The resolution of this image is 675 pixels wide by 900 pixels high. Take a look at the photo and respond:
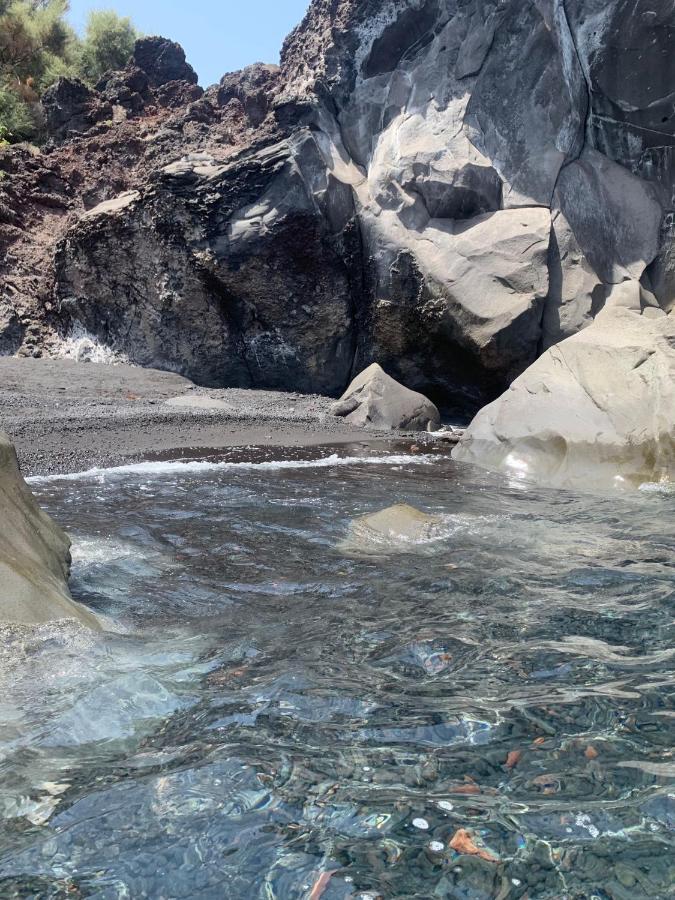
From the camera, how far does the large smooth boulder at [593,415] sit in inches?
291

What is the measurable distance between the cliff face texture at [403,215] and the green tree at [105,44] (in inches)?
353

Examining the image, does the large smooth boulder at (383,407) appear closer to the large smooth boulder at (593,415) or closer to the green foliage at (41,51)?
the large smooth boulder at (593,415)

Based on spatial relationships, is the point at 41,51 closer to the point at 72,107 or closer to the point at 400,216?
the point at 72,107

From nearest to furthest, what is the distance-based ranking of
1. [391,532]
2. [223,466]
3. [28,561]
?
[28,561] → [391,532] → [223,466]

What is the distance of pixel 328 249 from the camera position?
1274cm

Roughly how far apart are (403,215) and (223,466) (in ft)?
22.4

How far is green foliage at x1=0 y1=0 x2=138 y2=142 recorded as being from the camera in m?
17.3

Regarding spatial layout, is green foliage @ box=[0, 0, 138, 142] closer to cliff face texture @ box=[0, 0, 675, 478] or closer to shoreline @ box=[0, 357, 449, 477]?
cliff face texture @ box=[0, 0, 675, 478]

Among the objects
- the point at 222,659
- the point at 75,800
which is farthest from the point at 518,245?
the point at 75,800

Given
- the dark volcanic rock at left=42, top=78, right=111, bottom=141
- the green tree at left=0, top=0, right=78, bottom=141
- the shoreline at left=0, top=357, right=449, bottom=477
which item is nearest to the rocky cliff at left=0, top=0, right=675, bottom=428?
the shoreline at left=0, top=357, right=449, bottom=477

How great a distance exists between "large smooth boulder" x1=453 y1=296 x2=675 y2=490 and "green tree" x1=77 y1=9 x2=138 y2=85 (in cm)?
1747

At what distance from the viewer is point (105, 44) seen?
68.7 feet

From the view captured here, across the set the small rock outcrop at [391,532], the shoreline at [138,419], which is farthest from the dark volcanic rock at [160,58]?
the small rock outcrop at [391,532]

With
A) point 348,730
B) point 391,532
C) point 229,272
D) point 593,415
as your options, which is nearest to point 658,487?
point 593,415
